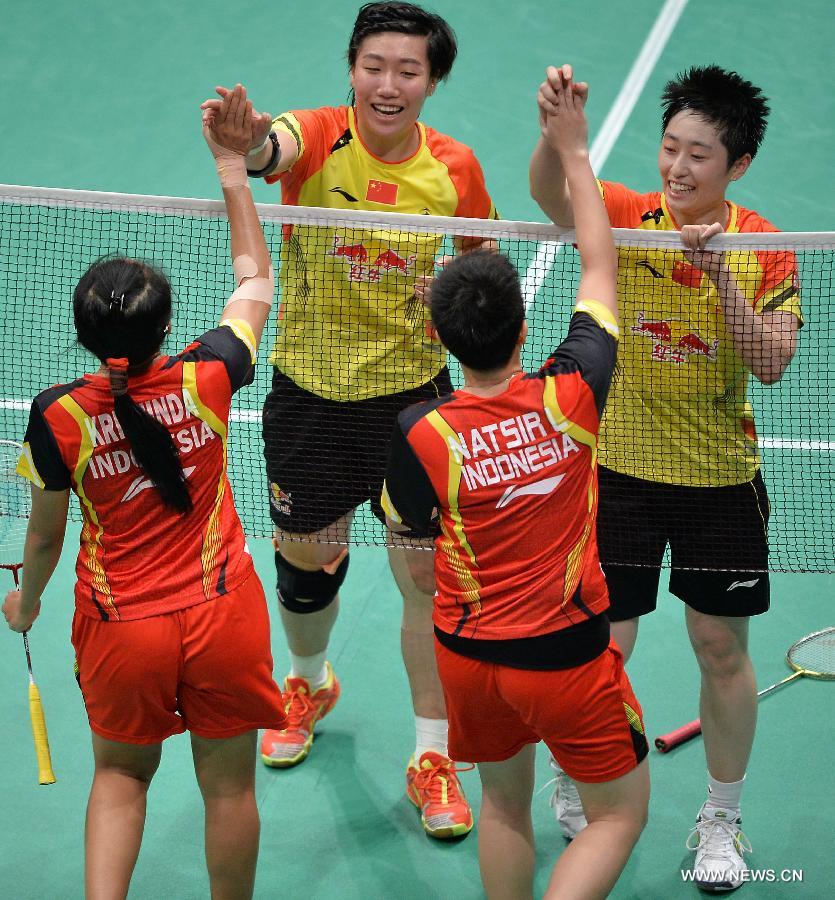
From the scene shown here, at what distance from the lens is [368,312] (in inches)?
156

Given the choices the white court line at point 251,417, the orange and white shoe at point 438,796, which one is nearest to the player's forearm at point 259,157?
the orange and white shoe at point 438,796

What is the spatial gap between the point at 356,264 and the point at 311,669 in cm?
152

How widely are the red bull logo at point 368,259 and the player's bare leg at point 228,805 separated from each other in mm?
1401

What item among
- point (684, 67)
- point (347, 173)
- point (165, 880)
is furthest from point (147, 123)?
point (165, 880)

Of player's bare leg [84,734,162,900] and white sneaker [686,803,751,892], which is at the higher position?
player's bare leg [84,734,162,900]


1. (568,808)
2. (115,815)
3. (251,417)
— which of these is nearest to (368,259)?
(115,815)

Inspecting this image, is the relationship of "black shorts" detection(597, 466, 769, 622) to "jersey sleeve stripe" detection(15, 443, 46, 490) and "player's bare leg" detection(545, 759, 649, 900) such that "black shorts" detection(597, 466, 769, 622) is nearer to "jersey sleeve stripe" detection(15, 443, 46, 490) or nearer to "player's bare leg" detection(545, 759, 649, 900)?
"player's bare leg" detection(545, 759, 649, 900)

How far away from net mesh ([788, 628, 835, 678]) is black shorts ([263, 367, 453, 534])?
1.65 meters

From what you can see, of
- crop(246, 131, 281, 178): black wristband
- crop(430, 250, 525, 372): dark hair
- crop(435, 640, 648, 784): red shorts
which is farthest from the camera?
crop(246, 131, 281, 178): black wristband

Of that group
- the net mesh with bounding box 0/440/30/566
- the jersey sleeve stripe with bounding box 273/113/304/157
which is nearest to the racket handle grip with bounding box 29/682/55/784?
the net mesh with bounding box 0/440/30/566

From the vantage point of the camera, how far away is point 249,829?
11.3 feet

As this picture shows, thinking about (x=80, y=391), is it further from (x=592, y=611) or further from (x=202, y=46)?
(x=202, y=46)

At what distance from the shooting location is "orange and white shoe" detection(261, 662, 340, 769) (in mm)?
4473

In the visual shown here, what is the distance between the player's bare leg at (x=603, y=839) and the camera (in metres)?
3.11
